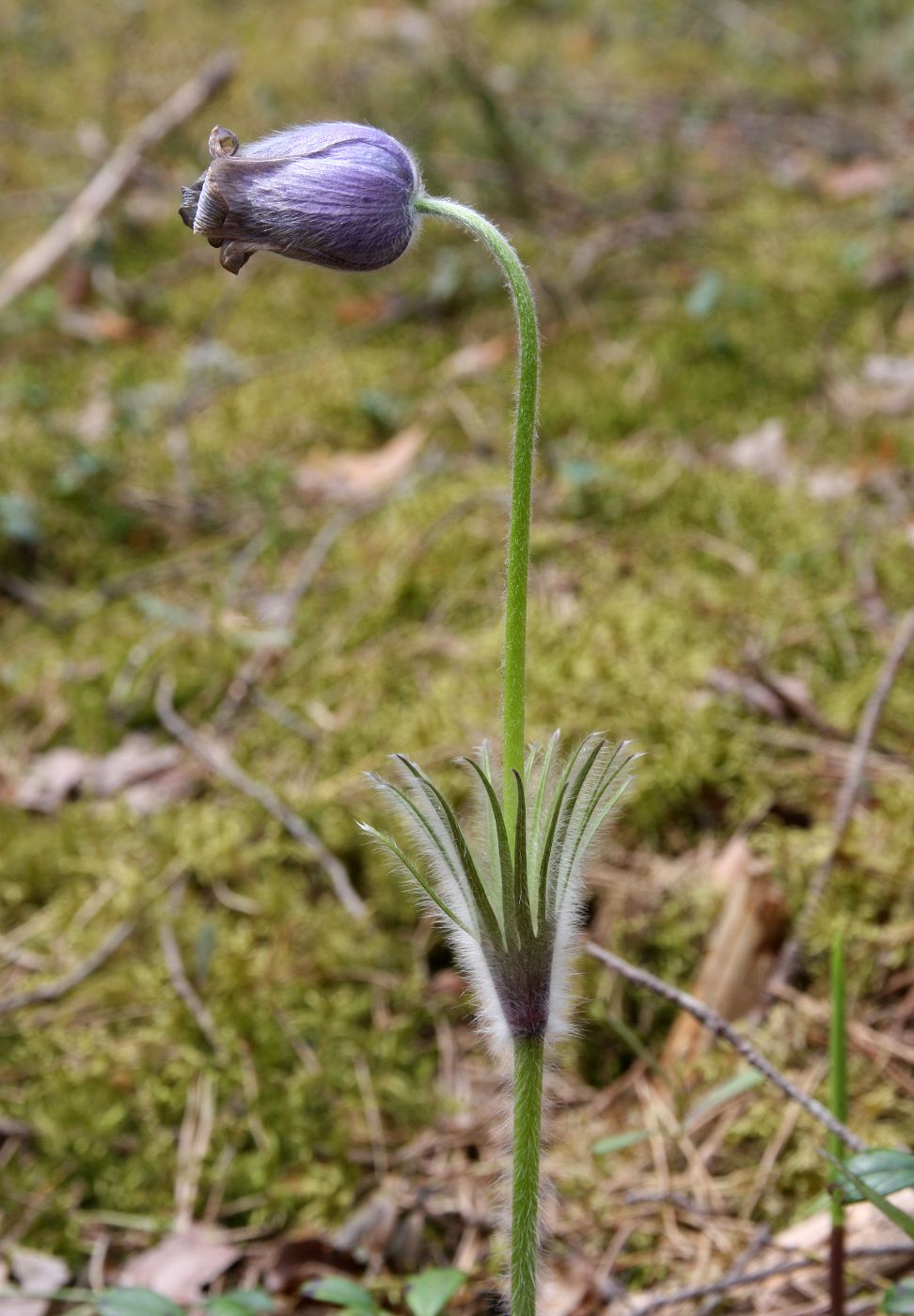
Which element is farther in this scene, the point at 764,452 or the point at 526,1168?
the point at 764,452

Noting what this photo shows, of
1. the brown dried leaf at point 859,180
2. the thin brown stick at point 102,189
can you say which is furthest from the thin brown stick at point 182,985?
the brown dried leaf at point 859,180

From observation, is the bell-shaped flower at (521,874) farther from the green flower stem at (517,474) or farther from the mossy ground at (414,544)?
the mossy ground at (414,544)

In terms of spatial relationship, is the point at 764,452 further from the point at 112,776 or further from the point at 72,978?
the point at 72,978

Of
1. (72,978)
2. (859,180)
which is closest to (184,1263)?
(72,978)

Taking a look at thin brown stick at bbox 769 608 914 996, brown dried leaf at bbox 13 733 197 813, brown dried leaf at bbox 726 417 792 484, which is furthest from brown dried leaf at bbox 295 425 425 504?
thin brown stick at bbox 769 608 914 996

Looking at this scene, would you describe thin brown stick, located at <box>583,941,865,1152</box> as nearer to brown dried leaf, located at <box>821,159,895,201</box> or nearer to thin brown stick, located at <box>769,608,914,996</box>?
thin brown stick, located at <box>769,608,914,996</box>

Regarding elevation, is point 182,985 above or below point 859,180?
below

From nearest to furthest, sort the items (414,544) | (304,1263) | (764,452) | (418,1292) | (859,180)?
(418,1292), (304,1263), (414,544), (764,452), (859,180)

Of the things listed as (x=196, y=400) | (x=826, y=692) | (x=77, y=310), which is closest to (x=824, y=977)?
(x=826, y=692)
